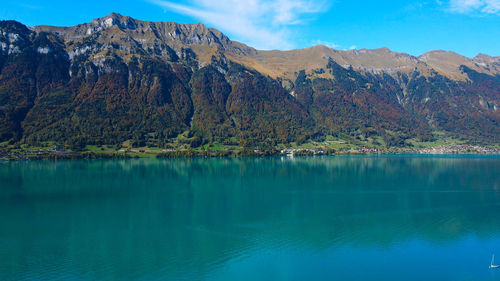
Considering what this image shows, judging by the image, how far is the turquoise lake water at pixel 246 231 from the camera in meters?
26.6

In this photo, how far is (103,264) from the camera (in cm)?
2722

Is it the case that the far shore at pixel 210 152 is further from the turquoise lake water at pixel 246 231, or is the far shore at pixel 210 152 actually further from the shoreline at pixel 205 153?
the turquoise lake water at pixel 246 231

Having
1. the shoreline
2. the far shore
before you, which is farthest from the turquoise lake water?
the far shore

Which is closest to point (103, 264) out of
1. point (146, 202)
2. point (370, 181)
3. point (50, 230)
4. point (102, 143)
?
point (50, 230)

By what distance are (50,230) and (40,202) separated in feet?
53.5

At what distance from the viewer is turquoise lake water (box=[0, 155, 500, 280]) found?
26594 millimetres

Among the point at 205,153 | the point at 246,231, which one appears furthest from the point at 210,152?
the point at 246,231

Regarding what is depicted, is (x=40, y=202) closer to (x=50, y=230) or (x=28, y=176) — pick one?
(x=50, y=230)

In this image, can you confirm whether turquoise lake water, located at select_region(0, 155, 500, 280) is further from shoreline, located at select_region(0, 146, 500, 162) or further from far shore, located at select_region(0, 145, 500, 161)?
far shore, located at select_region(0, 145, 500, 161)

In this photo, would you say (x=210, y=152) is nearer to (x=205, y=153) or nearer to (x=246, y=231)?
(x=205, y=153)

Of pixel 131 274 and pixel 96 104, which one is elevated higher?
pixel 96 104

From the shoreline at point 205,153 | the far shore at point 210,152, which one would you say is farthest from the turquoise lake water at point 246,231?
the far shore at point 210,152

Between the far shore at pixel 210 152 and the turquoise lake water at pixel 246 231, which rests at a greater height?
the far shore at pixel 210 152

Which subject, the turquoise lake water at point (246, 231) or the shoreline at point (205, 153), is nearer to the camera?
the turquoise lake water at point (246, 231)
